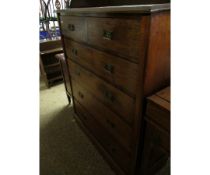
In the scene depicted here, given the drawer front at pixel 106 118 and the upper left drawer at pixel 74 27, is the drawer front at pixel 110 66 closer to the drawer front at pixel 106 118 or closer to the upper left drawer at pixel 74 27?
the upper left drawer at pixel 74 27

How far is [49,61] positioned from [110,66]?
6.74ft

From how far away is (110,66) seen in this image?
0.89m

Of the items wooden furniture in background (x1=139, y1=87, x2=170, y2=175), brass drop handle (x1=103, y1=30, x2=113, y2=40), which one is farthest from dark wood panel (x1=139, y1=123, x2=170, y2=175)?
brass drop handle (x1=103, y1=30, x2=113, y2=40)

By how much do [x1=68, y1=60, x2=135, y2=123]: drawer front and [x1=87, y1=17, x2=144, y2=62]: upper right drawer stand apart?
246 mm

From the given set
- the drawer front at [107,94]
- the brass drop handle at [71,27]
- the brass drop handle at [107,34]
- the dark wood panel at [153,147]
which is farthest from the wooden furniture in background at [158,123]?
the brass drop handle at [71,27]

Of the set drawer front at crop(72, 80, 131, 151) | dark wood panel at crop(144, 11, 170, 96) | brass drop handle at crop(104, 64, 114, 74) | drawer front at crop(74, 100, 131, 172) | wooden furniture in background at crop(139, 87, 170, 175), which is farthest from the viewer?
drawer front at crop(74, 100, 131, 172)

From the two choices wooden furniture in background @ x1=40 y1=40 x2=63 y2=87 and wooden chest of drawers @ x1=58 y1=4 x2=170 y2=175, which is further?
wooden furniture in background @ x1=40 y1=40 x2=63 y2=87

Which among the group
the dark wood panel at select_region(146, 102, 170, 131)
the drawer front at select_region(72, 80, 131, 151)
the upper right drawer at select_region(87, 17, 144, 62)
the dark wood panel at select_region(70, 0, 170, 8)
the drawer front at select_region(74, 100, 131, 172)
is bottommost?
the drawer front at select_region(74, 100, 131, 172)

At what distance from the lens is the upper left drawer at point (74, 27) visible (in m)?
1.04

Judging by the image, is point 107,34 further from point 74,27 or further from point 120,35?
point 74,27

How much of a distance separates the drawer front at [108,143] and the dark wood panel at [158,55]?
569 mm

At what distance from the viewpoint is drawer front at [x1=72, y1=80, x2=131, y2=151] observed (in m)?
1.01

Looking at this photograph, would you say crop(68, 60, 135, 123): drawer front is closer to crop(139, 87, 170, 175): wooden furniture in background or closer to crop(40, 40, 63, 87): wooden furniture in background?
crop(139, 87, 170, 175): wooden furniture in background
